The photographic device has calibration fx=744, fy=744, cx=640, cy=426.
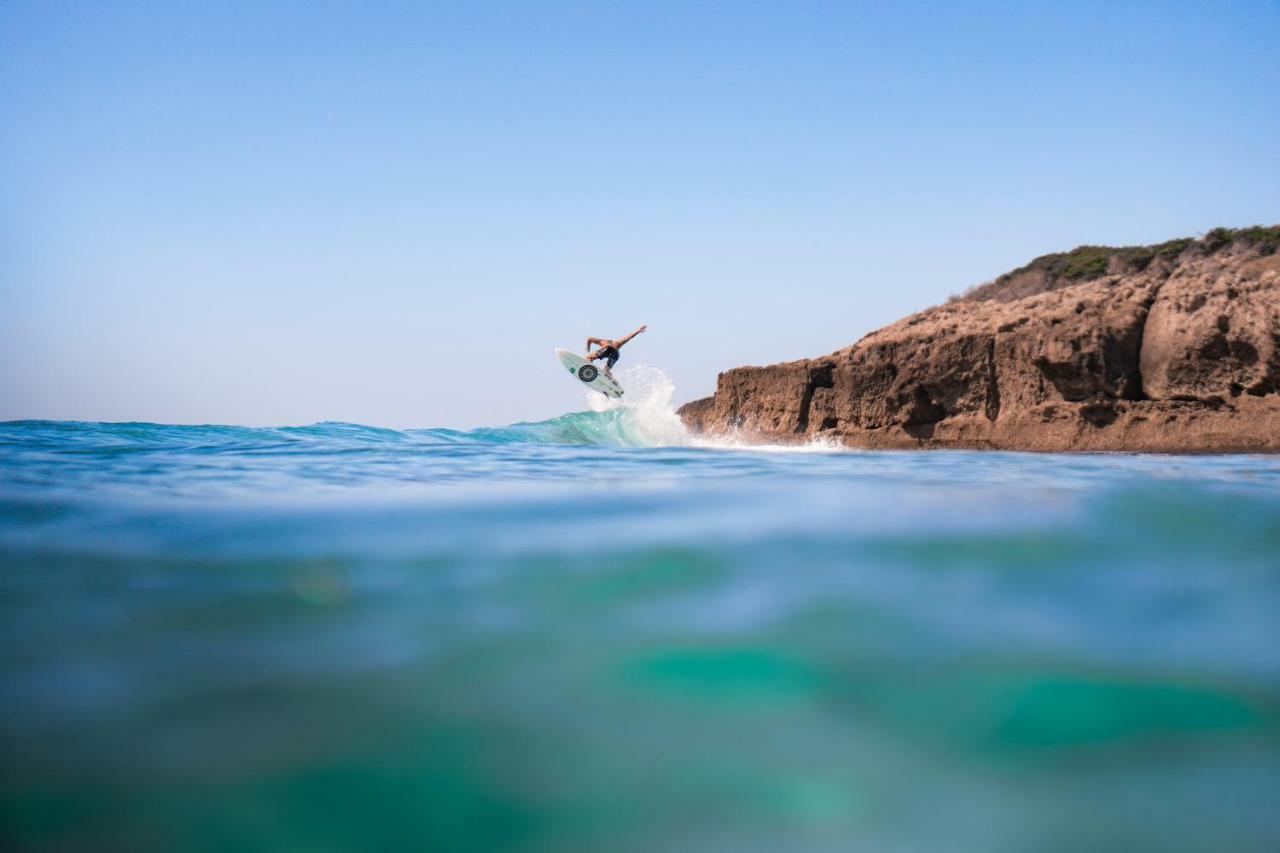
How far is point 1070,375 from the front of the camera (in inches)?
470

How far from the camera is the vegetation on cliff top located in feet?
75.7

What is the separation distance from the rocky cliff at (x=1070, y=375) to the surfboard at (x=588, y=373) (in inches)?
219

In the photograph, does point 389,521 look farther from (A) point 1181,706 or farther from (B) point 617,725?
(A) point 1181,706

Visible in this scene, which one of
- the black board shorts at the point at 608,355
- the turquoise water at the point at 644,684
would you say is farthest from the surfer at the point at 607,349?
the turquoise water at the point at 644,684

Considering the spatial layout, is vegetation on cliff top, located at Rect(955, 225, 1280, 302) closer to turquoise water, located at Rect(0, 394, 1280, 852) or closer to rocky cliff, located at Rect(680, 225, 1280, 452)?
rocky cliff, located at Rect(680, 225, 1280, 452)

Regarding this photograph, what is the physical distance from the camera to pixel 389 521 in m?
3.20

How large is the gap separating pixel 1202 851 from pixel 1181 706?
46 centimetres

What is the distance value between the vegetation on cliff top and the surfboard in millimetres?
11278

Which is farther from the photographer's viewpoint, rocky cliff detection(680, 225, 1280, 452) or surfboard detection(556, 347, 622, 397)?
surfboard detection(556, 347, 622, 397)

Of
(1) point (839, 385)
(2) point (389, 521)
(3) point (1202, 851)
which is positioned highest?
(1) point (839, 385)

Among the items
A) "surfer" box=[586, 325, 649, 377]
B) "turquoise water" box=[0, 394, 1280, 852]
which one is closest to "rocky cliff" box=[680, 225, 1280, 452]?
"surfer" box=[586, 325, 649, 377]

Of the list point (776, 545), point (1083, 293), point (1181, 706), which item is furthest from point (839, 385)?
point (1181, 706)

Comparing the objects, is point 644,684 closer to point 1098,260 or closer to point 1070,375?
point 1070,375

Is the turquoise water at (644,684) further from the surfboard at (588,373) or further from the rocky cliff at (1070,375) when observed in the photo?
the surfboard at (588,373)
